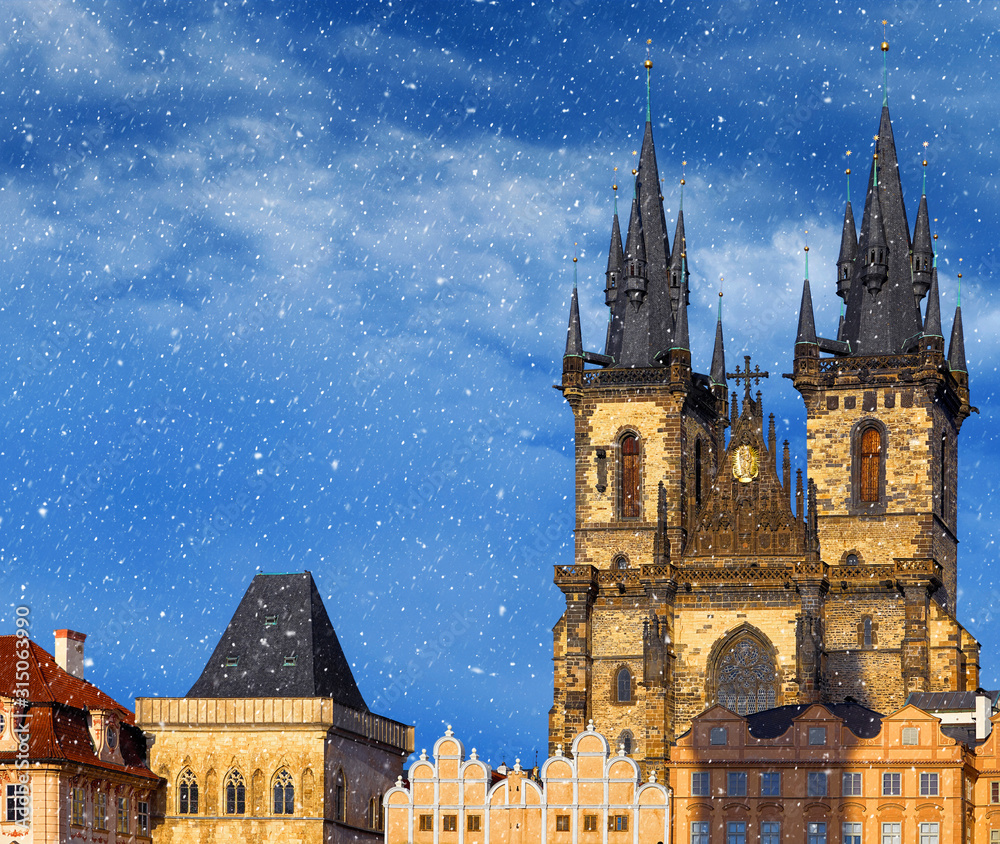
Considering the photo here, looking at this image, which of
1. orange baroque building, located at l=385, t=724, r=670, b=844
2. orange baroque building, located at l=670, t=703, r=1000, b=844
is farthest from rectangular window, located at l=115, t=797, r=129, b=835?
orange baroque building, located at l=670, t=703, r=1000, b=844

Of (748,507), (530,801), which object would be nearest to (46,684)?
(530,801)

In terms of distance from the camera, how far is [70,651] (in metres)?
90.1

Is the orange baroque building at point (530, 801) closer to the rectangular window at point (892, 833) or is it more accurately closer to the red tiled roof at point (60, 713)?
the rectangular window at point (892, 833)

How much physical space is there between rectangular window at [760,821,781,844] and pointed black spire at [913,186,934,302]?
28535mm

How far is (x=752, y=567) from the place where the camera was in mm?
103375

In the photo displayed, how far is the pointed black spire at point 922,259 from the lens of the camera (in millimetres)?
107188

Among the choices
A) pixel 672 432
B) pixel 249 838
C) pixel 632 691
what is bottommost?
pixel 249 838

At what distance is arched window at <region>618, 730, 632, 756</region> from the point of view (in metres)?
102

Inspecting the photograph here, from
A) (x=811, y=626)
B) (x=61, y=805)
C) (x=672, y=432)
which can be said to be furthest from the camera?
(x=672, y=432)

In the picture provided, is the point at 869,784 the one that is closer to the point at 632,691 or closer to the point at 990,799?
the point at 990,799

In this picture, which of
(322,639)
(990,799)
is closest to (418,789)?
(322,639)

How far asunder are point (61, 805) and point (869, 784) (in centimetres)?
2893

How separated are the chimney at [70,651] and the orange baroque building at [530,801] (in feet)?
41.4

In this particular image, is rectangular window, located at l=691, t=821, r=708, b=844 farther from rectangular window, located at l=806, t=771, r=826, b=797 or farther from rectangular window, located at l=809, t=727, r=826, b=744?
rectangular window, located at l=809, t=727, r=826, b=744
